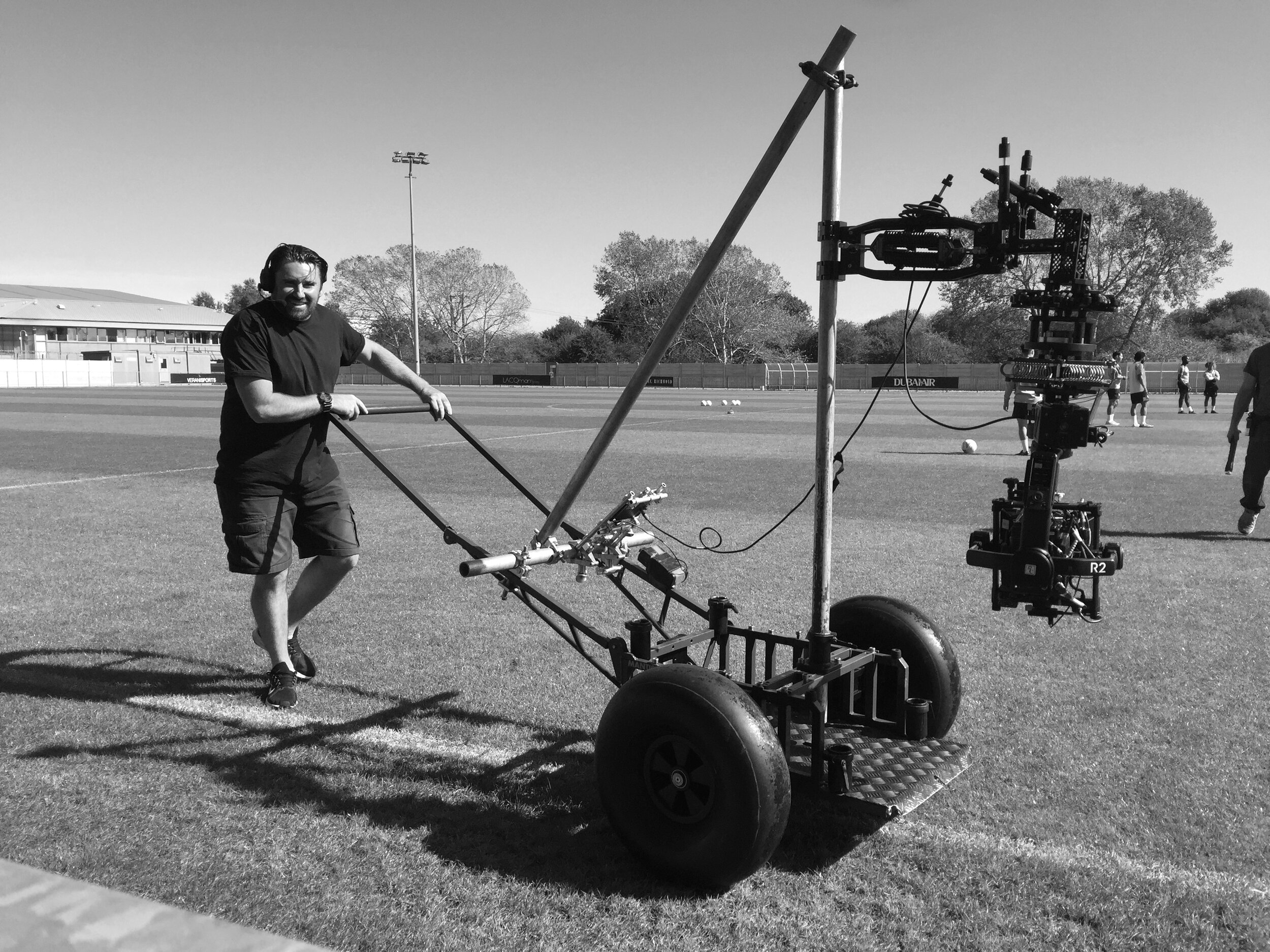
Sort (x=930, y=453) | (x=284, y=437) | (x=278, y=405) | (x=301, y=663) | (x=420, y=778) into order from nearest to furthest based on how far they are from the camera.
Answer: (x=420, y=778)
(x=278, y=405)
(x=284, y=437)
(x=301, y=663)
(x=930, y=453)

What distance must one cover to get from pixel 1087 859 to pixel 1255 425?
22.4 feet

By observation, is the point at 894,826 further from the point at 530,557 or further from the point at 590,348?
the point at 590,348

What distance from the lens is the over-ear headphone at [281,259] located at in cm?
434

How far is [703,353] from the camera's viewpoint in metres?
85.5

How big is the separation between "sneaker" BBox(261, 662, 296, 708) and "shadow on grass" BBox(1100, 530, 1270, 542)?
22.4ft

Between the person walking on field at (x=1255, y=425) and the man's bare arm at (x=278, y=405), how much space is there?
7.21 metres

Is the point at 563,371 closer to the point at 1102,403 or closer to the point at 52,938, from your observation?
the point at 1102,403

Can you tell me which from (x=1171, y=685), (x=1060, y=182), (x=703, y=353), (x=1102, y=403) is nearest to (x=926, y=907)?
(x=1171, y=685)

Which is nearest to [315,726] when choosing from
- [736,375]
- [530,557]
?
[530,557]

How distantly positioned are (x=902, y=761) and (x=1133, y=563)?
17.5 feet

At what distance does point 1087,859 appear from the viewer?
3.17 meters

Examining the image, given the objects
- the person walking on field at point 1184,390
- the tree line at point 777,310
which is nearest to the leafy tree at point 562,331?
the tree line at point 777,310

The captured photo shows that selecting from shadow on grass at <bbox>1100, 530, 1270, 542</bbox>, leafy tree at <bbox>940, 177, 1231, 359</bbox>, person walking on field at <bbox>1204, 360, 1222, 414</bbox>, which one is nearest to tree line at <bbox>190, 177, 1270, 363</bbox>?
leafy tree at <bbox>940, 177, 1231, 359</bbox>

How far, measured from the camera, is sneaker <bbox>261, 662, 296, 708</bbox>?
461 cm
